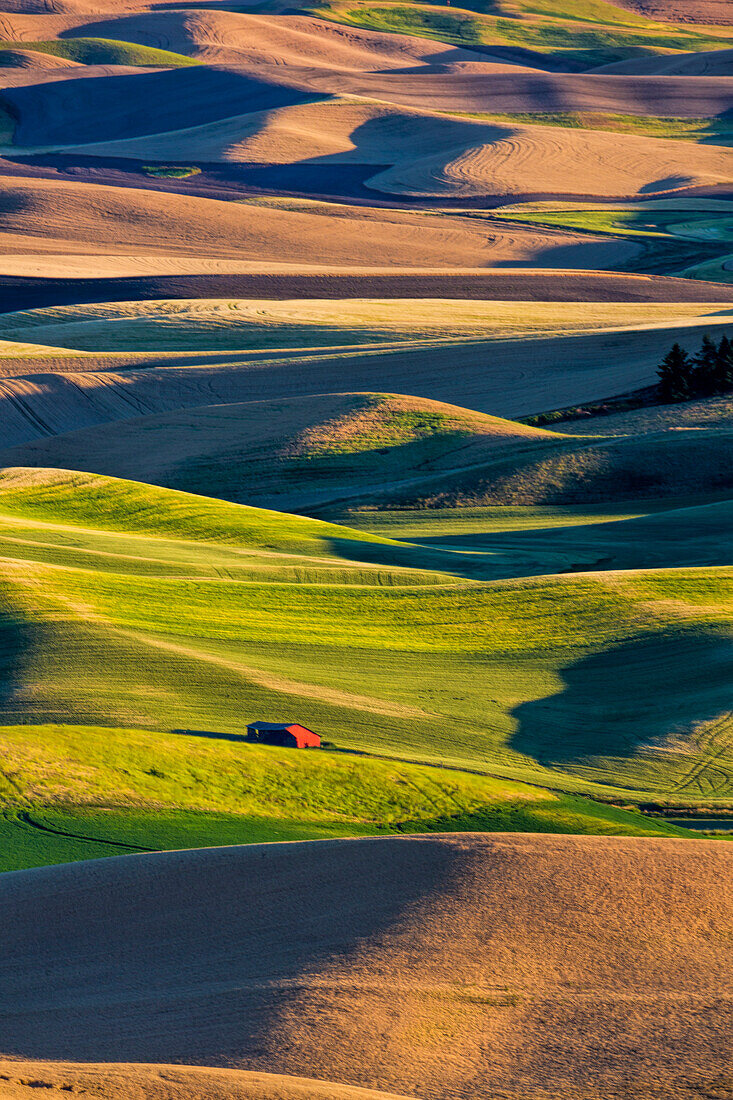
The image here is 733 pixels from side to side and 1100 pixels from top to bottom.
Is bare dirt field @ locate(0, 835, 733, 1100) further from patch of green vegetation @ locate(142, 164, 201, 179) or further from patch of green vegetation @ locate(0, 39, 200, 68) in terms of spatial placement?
patch of green vegetation @ locate(0, 39, 200, 68)

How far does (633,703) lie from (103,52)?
131610 mm

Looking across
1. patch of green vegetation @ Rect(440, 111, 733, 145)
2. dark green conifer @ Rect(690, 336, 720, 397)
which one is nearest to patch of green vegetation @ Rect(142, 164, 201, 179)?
patch of green vegetation @ Rect(440, 111, 733, 145)

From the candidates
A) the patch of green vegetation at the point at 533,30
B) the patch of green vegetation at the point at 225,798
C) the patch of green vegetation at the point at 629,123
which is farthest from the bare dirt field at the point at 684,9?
the patch of green vegetation at the point at 225,798

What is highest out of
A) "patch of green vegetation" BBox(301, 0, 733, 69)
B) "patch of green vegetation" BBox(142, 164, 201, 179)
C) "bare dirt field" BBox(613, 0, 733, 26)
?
"bare dirt field" BBox(613, 0, 733, 26)

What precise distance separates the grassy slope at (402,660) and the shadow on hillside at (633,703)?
0.12 feet

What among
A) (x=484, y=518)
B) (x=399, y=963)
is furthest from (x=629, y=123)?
(x=399, y=963)

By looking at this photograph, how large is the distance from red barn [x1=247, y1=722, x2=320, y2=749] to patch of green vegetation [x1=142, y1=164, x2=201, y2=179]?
8531cm

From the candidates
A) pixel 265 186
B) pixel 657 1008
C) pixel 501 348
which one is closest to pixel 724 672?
pixel 657 1008

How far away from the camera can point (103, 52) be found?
13650 centimetres

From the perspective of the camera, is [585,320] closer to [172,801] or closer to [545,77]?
[172,801]

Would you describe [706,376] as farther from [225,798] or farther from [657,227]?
[657,227]

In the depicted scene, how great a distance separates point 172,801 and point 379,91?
113 m

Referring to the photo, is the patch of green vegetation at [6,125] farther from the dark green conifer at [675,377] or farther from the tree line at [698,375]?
the tree line at [698,375]

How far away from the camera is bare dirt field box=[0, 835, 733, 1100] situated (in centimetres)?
983
